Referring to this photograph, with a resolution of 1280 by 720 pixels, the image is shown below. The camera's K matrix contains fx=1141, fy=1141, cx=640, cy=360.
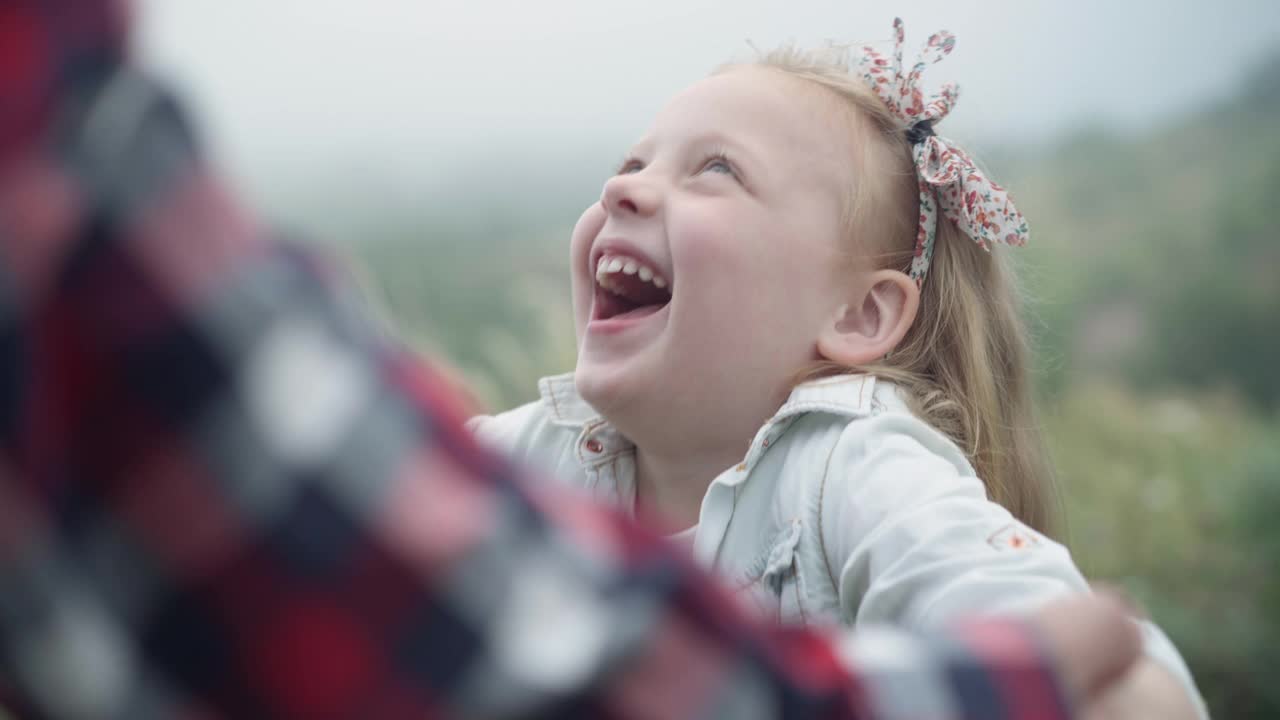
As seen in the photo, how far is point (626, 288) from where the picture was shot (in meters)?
1.23

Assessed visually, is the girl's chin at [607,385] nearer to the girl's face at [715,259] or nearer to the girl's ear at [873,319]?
the girl's face at [715,259]

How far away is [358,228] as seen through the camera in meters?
2.31

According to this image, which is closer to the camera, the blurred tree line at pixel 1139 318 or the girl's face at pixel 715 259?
the girl's face at pixel 715 259

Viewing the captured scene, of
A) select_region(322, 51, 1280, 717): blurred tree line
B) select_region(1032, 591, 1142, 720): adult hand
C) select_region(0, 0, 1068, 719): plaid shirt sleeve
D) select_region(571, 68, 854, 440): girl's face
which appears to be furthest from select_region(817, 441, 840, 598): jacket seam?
select_region(322, 51, 1280, 717): blurred tree line

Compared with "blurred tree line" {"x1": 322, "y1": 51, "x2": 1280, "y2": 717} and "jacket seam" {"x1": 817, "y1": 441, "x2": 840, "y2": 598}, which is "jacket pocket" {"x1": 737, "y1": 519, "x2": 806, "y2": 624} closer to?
"jacket seam" {"x1": 817, "y1": 441, "x2": 840, "y2": 598}

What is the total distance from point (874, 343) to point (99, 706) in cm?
96

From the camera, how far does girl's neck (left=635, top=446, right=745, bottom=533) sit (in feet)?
3.89

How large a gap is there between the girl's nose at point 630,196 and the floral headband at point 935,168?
321 mm

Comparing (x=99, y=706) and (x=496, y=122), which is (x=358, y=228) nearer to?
(x=496, y=122)

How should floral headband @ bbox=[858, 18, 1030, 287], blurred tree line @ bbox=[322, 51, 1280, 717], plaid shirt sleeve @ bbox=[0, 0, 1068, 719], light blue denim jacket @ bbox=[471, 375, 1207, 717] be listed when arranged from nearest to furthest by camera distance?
1. plaid shirt sleeve @ bbox=[0, 0, 1068, 719]
2. light blue denim jacket @ bbox=[471, 375, 1207, 717]
3. floral headband @ bbox=[858, 18, 1030, 287]
4. blurred tree line @ bbox=[322, 51, 1280, 717]

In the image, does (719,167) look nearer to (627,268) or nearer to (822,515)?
(627,268)

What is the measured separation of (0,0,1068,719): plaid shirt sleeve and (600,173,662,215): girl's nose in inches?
31.3

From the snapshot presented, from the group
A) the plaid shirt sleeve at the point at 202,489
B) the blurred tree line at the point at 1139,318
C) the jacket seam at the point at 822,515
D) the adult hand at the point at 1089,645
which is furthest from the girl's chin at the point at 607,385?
the blurred tree line at the point at 1139,318

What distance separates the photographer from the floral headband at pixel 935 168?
124cm
